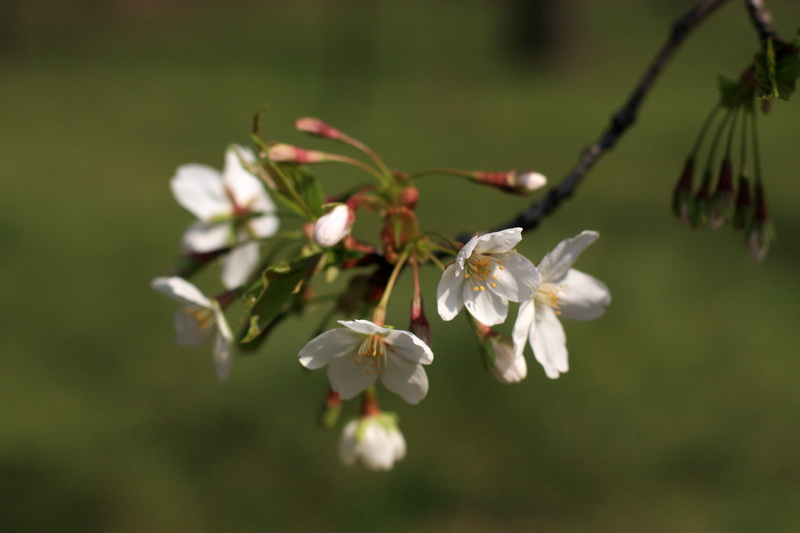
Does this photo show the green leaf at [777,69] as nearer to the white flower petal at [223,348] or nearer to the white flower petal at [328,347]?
the white flower petal at [328,347]

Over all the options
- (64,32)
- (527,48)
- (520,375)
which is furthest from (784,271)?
(64,32)

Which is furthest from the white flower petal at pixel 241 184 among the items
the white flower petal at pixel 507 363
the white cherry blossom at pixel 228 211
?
the white flower petal at pixel 507 363

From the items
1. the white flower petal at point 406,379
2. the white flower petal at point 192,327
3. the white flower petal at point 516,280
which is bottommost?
the white flower petal at point 192,327

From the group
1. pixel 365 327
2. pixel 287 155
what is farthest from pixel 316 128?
pixel 365 327

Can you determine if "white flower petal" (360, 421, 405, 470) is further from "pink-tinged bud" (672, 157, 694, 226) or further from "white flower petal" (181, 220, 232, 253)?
"pink-tinged bud" (672, 157, 694, 226)

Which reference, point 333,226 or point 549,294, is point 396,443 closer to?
point 549,294
